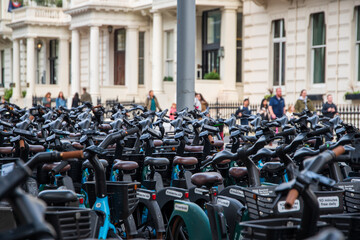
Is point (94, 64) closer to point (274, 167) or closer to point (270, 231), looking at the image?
point (274, 167)

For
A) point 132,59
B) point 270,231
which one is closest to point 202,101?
point 132,59

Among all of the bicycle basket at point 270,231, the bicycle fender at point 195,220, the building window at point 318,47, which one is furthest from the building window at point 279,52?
the bicycle basket at point 270,231

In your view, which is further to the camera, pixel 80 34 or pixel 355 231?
pixel 80 34

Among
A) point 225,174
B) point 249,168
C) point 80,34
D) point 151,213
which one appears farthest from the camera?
point 80,34

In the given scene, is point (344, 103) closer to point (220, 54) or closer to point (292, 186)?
point (220, 54)

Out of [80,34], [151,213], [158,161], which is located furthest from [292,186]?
[80,34]

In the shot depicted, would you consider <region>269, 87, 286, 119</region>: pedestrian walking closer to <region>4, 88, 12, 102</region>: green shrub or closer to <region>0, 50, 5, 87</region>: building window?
<region>4, 88, 12, 102</region>: green shrub

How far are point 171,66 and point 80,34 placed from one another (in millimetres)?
9523

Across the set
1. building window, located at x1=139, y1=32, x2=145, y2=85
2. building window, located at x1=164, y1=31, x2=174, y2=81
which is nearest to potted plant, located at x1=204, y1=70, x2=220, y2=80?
building window, located at x1=164, y1=31, x2=174, y2=81

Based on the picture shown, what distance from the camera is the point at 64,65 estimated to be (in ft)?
152

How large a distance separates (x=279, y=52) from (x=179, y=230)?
21.0m

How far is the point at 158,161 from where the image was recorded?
7.77 m

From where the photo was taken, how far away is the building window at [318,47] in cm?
2497

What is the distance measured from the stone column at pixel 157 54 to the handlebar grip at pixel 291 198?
30064 millimetres
